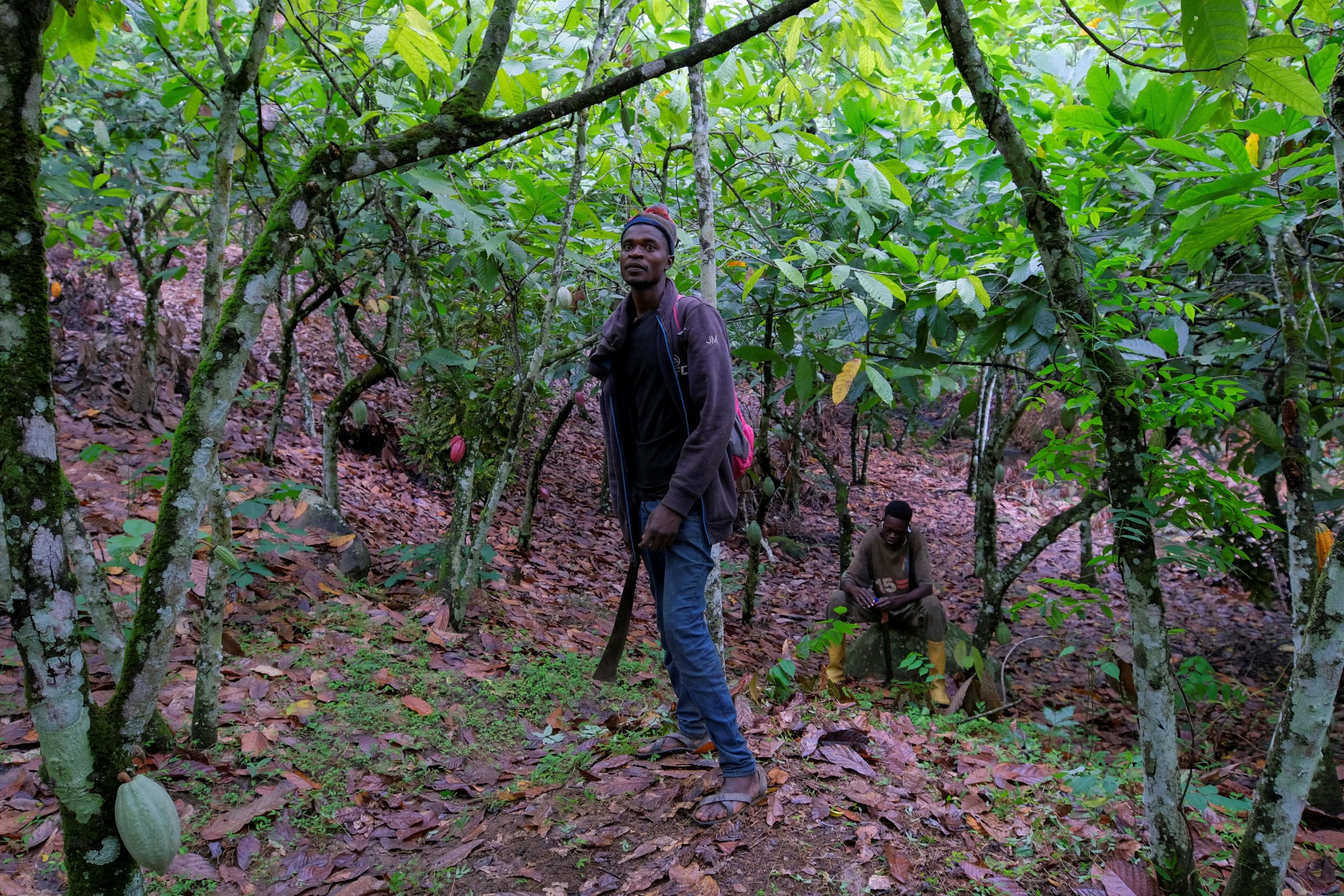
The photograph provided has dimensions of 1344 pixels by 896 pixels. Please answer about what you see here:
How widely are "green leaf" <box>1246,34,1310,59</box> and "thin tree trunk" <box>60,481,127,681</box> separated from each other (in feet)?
10.2

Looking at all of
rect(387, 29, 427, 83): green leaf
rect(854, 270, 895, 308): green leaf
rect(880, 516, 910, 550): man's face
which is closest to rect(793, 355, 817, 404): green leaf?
rect(854, 270, 895, 308): green leaf

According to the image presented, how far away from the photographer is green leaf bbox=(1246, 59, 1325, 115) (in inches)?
54.9

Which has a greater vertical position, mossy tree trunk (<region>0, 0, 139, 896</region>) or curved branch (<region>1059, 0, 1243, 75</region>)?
curved branch (<region>1059, 0, 1243, 75</region>)

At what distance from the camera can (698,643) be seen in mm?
2592

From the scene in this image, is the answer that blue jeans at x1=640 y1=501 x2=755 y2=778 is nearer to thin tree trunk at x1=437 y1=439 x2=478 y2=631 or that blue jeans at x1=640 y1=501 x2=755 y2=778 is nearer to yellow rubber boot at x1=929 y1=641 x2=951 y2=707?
thin tree trunk at x1=437 y1=439 x2=478 y2=631

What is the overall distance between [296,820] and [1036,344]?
3344 millimetres

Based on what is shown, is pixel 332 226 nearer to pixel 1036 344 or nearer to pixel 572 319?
pixel 572 319

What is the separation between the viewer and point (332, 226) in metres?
4.54

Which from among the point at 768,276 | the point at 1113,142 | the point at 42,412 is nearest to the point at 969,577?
the point at 768,276

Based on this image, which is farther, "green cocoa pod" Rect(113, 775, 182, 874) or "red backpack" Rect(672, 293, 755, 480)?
"red backpack" Rect(672, 293, 755, 480)

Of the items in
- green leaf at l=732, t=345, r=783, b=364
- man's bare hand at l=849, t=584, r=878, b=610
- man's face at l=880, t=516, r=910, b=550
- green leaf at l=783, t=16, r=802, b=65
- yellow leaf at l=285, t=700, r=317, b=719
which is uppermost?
green leaf at l=783, t=16, r=802, b=65

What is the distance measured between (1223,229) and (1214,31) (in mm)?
812

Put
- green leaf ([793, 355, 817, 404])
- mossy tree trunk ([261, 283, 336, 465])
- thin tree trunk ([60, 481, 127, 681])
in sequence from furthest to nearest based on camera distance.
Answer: mossy tree trunk ([261, 283, 336, 465]) → green leaf ([793, 355, 817, 404]) → thin tree trunk ([60, 481, 127, 681])

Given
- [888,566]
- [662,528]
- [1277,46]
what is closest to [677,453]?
[662,528]
